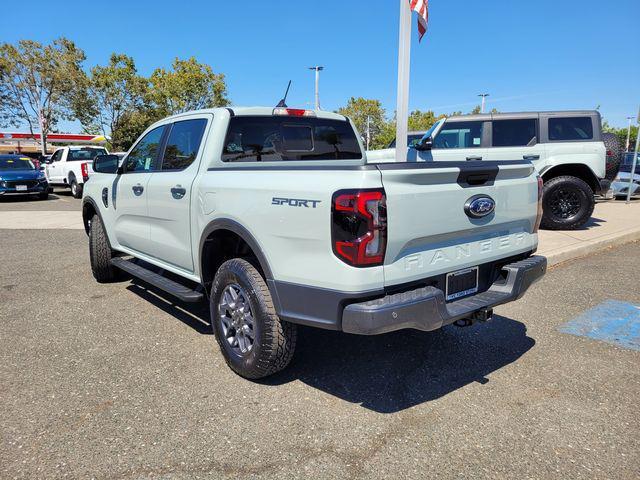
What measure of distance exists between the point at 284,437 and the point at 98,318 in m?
2.71

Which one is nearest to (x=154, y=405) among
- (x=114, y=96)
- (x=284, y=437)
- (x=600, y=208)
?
(x=284, y=437)

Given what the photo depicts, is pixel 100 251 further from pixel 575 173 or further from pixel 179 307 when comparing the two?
pixel 575 173

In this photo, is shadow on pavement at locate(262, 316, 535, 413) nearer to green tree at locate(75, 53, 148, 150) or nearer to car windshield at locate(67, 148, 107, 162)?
car windshield at locate(67, 148, 107, 162)

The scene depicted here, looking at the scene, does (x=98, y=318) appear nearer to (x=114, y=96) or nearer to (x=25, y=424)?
(x=25, y=424)

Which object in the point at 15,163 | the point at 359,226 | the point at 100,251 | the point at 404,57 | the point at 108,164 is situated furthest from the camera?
the point at 15,163

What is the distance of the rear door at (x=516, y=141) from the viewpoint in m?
8.63

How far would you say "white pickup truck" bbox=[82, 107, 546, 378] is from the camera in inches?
96.1

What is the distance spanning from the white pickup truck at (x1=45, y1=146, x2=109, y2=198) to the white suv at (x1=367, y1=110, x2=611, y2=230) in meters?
13.1

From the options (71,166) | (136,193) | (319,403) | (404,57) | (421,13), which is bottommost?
(319,403)

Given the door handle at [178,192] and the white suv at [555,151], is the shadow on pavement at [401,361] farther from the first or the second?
the white suv at [555,151]

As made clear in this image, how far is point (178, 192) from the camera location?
3.69 meters

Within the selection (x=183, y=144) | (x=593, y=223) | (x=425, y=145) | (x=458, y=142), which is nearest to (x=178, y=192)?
(x=183, y=144)

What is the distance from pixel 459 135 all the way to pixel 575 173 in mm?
2254

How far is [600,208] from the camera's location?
1227cm
